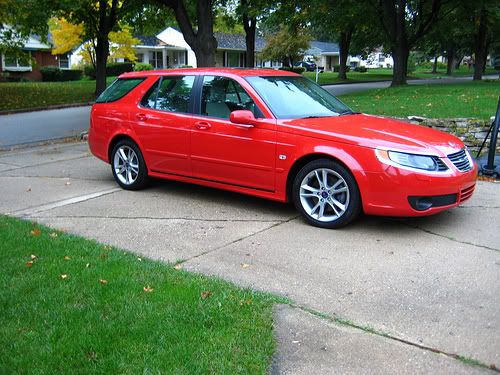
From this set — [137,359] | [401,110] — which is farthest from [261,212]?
[401,110]

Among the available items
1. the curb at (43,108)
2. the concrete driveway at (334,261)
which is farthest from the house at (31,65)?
the concrete driveway at (334,261)

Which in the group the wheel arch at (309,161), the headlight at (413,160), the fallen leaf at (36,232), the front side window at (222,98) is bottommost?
the fallen leaf at (36,232)

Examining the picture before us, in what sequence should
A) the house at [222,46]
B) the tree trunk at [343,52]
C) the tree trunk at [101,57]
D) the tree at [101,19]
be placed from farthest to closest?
the house at [222,46] → the tree trunk at [343,52] → the tree trunk at [101,57] → the tree at [101,19]

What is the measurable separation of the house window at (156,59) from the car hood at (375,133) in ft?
181

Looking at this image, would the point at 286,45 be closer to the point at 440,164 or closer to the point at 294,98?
the point at 294,98

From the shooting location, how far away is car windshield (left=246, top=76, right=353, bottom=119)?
20.5 ft

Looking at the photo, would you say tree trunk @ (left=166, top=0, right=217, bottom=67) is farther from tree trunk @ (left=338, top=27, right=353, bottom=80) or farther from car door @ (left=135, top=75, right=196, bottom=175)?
tree trunk @ (left=338, top=27, right=353, bottom=80)

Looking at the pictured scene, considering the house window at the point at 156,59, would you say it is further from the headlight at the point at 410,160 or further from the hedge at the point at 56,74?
the headlight at the point at 410,160

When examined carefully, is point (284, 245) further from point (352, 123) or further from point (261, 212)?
point (352, 123)

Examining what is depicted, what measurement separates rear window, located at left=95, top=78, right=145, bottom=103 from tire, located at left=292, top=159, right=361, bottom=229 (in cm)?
305

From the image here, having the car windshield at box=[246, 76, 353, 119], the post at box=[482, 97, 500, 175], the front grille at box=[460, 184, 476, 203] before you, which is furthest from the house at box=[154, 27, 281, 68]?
the front grille at box=[460, 184, 476, 203]

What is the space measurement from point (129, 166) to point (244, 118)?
7.35 ft

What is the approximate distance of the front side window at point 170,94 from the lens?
6956mm

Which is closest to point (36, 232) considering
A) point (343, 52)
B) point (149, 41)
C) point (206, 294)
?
point (206, 294)
